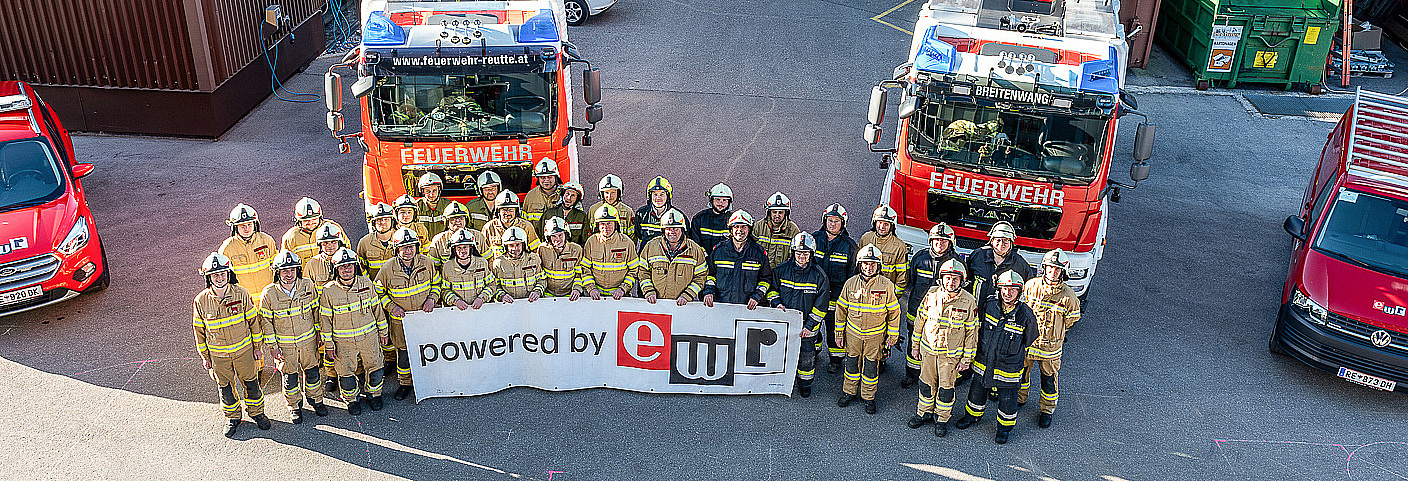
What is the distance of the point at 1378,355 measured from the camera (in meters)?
9.10

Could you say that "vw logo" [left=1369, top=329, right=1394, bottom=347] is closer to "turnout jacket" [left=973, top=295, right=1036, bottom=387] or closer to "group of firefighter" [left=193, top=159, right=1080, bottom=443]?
"group of firefighter" [left=193, top=159, right=1080, bottom=443]

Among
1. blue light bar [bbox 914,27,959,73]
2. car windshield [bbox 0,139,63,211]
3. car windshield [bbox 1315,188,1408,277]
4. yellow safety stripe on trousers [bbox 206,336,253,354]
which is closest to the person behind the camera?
yellow safety stripe on trousers [bbox 206,336,253,354]

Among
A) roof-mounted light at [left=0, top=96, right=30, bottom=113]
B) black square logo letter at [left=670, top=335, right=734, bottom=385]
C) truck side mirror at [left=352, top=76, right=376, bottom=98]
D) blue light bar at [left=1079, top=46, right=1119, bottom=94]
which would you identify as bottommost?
black square logo letter at [left=670, top=335, right=734, bottom=385]

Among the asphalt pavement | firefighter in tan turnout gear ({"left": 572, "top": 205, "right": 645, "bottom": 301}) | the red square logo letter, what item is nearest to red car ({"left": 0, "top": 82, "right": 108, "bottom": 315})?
the asphalt pavement

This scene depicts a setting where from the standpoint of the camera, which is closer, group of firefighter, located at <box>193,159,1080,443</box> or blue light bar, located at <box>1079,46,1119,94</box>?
group of firefighter, located at <box>193,159,1080,443</box>

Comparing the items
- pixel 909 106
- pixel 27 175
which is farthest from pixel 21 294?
pixel 909 106

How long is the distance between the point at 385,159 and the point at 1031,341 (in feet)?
21.4

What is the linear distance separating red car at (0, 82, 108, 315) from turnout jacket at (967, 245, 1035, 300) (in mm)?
8581

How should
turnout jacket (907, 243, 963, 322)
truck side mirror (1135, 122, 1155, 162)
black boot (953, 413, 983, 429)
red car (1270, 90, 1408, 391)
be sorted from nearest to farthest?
black boot (953, 413, 983, 429) → turnout jacket (907, 243, 963, 322) → red car (1270, 90, 1408, 391) → truck side mirror (1135, 122, 1155, 162)

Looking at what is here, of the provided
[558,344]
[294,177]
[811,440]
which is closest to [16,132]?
[294,177]

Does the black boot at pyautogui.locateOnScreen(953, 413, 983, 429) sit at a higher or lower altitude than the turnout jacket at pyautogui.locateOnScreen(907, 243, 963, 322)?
lower

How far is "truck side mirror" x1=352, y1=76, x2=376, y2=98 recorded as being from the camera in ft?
33.0

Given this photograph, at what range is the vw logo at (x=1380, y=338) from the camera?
9.09 metres

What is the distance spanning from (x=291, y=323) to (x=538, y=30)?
434 cm
